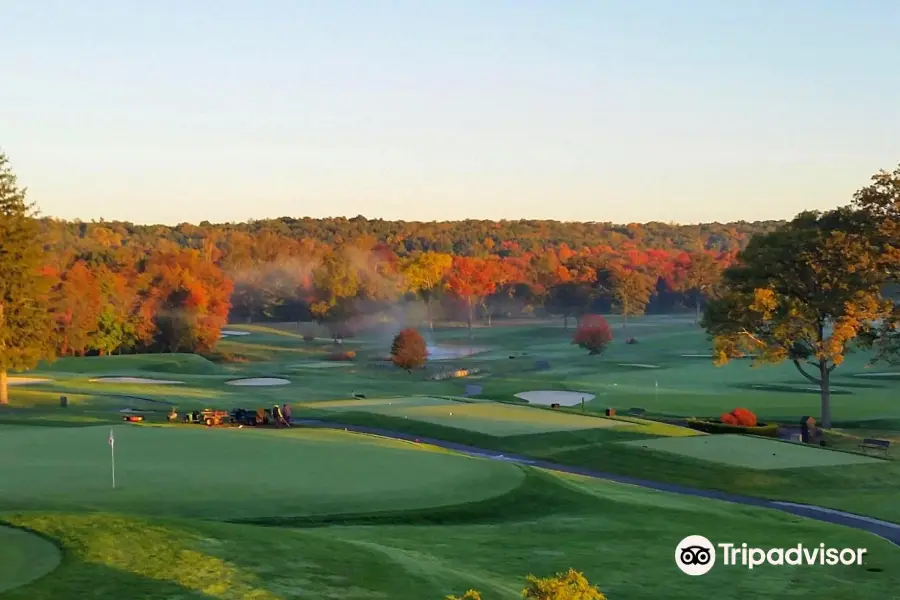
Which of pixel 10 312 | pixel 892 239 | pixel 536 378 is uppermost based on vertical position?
pixel 892 239

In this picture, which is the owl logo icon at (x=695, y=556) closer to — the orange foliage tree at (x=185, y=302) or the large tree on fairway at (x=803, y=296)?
the large tree on fairway at (x=803, y=296)

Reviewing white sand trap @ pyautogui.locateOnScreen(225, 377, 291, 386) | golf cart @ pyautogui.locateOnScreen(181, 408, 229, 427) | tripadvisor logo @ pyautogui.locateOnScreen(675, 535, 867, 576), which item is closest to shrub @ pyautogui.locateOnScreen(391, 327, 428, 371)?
white sand trap @ pyautogui.locateOnScreen(225, 377, 291, 386)

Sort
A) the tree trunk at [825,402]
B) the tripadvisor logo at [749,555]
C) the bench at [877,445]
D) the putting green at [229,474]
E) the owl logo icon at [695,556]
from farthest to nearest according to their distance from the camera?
1. the tree trunk at [825,402]
2. the bench at [877,445]
3. the putting green at [229,474]
4. the tripadvisor logo at [749,555]
5. the owl logo icon at [695,556]

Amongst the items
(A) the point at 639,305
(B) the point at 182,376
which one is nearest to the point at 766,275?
(B) the point at 182,376

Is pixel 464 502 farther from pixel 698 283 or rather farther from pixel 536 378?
pixel 698 283

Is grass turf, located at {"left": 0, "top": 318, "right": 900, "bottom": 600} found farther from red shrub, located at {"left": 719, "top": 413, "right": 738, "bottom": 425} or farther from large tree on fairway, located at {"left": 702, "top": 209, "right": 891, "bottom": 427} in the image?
large tree on fairway, located at {"left": 702, "top": 209, "right": 891, "bottom": 427}

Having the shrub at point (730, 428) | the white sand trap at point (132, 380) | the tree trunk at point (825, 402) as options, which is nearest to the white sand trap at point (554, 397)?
the shrub at point (730, 428)
